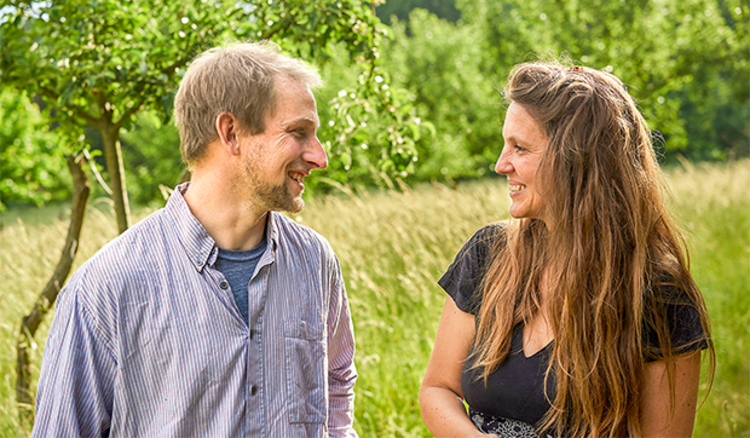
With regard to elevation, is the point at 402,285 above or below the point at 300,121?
below

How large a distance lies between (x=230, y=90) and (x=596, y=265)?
124 cm

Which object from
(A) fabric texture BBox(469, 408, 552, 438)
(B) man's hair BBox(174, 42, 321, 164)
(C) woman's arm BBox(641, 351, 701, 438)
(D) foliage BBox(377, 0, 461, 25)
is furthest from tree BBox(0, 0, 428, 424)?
(D) foliage BBox(377, 0, 461, 25)

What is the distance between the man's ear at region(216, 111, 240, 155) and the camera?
1.66 m

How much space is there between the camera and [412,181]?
64.4 ft

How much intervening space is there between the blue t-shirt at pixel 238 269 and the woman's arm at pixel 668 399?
1.22 m

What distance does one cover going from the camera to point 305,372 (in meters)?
1.77

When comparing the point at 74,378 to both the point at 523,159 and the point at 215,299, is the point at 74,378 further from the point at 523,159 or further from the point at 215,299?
the point at 523,159

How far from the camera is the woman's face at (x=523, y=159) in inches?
73.4

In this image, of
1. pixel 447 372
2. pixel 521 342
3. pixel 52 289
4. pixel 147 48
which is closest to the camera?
pixel 521 342

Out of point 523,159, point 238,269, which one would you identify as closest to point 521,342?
point 523,159

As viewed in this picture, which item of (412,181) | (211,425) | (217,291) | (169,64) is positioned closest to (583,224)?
(217,291)

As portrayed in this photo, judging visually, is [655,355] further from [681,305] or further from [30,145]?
[30,145]

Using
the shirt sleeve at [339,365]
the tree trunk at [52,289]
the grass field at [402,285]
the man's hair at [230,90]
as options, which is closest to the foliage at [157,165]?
the grass field at [402,285]

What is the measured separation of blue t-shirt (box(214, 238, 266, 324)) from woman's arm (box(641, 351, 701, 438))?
122 cm
